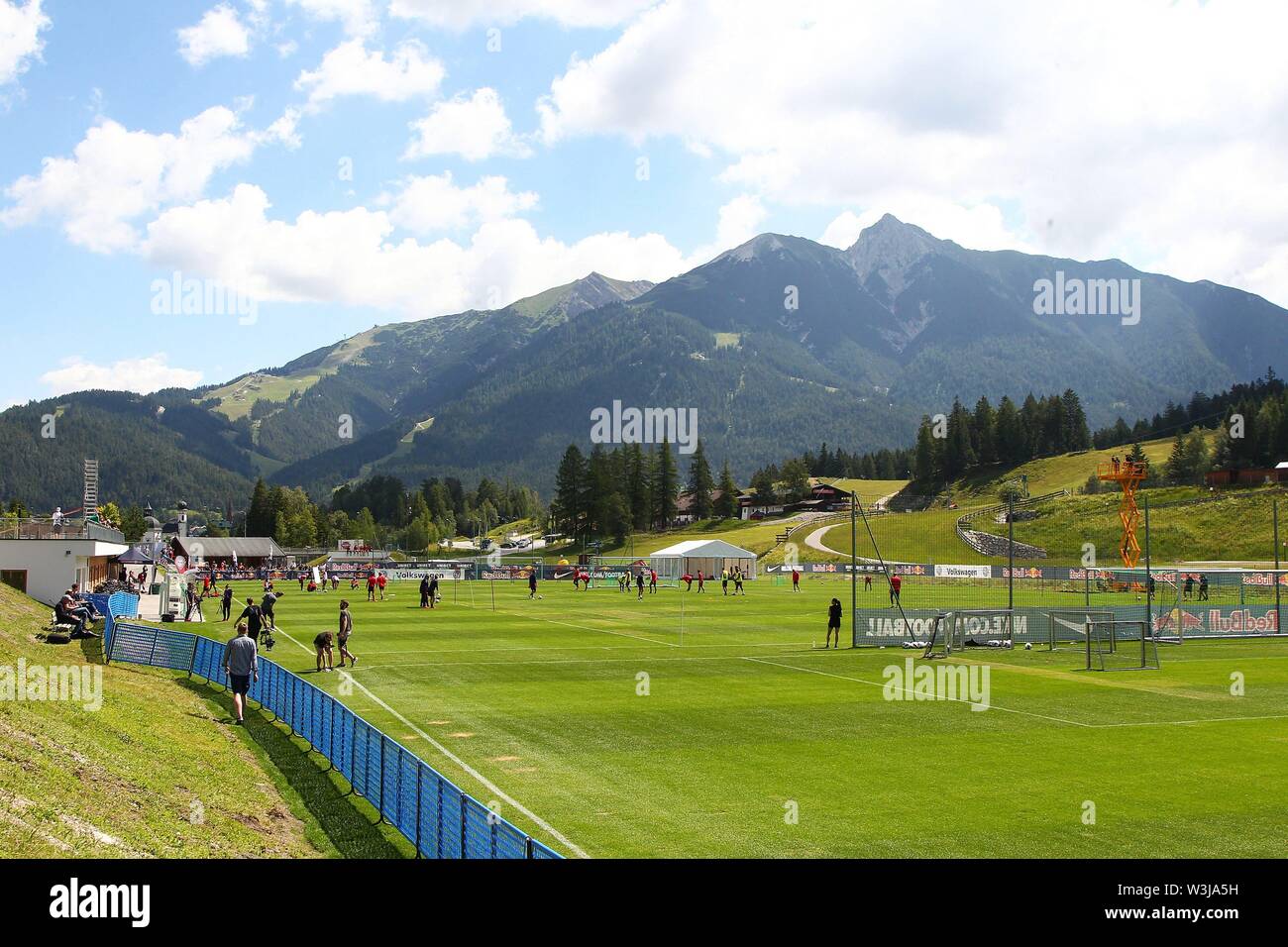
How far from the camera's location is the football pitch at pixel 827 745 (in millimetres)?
13008

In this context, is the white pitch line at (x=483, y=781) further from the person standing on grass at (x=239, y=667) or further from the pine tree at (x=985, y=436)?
the pine tree at (x=985, y=436)

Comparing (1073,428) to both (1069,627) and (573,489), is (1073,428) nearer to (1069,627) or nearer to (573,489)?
(573,489)

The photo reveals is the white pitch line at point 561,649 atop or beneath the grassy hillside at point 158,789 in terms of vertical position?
beneath

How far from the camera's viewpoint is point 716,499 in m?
193

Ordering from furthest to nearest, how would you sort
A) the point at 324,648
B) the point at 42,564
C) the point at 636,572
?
the point at 636,572, the point at 42,564, the point at 324,648

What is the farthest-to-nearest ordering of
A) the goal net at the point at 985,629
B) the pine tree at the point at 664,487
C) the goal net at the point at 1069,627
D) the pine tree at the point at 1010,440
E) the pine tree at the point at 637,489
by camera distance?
the pine tree at the point at 1010,440 → the pine tree at the point at 664,487 → the pine tree at the point at 637,489 → the goal net at the point at 1069,627 → the goal net at the point at 985,629

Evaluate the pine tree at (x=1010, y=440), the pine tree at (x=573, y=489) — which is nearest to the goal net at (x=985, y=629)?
the pine tree at (x=573, y=489)

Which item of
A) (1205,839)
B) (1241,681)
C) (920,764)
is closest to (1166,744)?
(920,764)

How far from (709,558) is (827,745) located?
261 ft

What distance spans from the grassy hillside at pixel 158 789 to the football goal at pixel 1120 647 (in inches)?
930

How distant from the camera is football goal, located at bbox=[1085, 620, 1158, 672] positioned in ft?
103

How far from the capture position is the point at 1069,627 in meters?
38.4

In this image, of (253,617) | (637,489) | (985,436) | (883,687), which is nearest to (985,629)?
(883,687)
